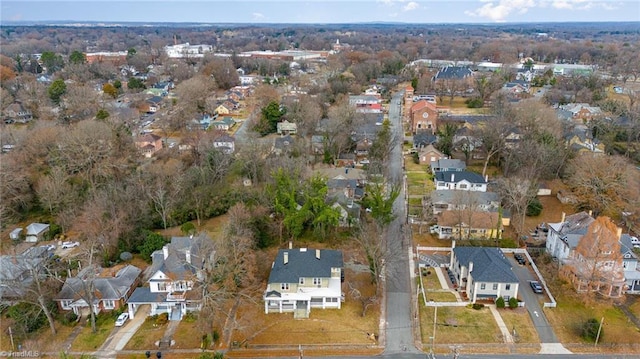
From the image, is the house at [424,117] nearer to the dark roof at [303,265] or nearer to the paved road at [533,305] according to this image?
A: the paved road at [533,305]

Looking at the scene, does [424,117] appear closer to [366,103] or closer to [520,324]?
[366,103]

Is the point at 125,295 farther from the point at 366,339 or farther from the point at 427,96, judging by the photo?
the point at 427,96

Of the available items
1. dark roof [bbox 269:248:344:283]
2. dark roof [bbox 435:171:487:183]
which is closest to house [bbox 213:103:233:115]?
dark roof [bbox 435:171:487:183]

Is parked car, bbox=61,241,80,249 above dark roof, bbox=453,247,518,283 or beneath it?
beneath

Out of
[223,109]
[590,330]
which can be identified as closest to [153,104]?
[223,109]

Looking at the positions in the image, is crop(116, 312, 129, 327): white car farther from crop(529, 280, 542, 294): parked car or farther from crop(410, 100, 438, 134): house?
crop(410, 100, 438, 134): house

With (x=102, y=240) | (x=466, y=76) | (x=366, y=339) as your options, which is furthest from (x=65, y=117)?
(x=466, y=76)
